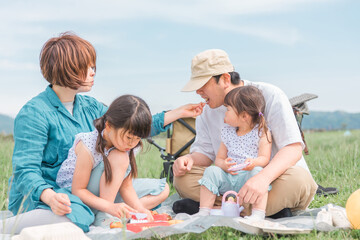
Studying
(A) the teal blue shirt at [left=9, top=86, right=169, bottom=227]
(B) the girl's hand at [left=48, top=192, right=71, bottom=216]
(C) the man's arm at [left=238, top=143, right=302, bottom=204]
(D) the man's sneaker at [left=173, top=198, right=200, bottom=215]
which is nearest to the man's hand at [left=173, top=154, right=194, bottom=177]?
(D) the man's sneaker at [left=173, top=198, right=200, bottom=215]

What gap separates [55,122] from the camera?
316cm

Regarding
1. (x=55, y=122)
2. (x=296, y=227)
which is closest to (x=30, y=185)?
(x=55, y=122)

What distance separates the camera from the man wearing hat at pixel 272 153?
10.4 ft

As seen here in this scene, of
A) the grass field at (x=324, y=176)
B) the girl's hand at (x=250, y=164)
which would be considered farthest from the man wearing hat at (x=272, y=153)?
the grass field at (x=324, y=176)

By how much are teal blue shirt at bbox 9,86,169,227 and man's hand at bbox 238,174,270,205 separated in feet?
4.18

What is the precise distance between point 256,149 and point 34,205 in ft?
5.37

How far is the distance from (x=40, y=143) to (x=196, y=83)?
1.24 metres

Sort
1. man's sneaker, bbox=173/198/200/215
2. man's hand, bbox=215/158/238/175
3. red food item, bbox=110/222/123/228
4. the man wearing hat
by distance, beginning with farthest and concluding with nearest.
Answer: man's sneaker, bbox=173/198/200/215 < man's hand, bbox=215/158/238/175 < the man wearing hat < red food item, bbox=110/222/123/228

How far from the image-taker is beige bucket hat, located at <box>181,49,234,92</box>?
11.3 ft

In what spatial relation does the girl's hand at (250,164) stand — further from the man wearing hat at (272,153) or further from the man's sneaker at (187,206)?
the man's sneaker at (187,206)

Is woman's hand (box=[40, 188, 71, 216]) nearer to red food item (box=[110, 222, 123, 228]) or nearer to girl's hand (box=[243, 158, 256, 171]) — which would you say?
red food item (box=[110, 222, 123, 228])

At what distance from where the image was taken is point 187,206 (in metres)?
3.59

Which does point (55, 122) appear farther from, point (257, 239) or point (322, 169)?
point (322, 169)

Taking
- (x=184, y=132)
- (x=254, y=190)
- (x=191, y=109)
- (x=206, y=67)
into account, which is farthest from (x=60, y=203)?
(x=184, y=132)
